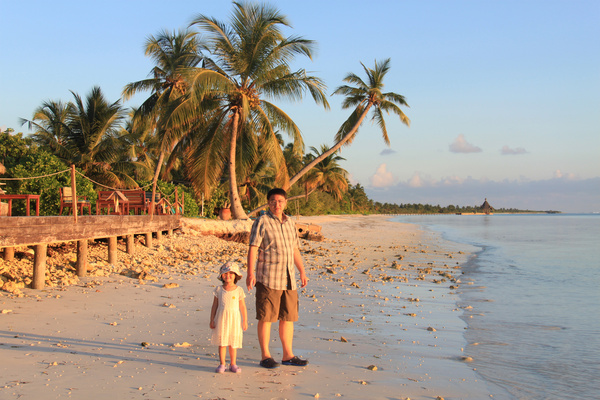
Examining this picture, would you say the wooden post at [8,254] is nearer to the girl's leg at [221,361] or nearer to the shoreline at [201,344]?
the shoreline at [201,344]

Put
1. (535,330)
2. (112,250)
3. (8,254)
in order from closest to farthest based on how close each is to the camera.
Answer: (535,330) < (8,254) < (112,250)

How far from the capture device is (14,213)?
14.7 m

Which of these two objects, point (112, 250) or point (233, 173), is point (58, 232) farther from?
point (233, 173)

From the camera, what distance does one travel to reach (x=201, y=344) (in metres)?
4.96

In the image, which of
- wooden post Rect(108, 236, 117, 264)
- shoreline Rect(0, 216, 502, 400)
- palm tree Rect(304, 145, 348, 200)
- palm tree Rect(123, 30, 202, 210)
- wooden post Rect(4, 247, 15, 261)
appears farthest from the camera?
palm tree Rect(304, 145, 348, 200)

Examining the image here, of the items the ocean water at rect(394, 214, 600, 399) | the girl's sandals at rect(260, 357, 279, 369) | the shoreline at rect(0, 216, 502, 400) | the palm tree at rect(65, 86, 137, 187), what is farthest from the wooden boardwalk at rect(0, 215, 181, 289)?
the palm tree at rect(65, 86, 137, 187)

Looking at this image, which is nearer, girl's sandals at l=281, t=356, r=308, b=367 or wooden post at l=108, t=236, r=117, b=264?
girl's sandals at l=281, t=356, r=308, b=367

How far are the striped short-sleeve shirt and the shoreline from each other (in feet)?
2.57

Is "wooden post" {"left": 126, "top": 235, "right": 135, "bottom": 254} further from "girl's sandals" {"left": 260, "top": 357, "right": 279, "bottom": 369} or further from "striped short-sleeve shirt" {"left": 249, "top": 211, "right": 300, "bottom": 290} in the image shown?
"girl's sandals" {"left": 260, "top": 357, "right": 279, "bottom": 369}

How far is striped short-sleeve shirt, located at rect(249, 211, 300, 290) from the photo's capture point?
4.36m

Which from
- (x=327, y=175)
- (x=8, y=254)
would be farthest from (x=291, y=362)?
(x=327, y=175)

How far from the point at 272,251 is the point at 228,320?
2.35 feet

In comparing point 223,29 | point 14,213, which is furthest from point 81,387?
point 223,29

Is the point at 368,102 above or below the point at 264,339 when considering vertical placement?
above
